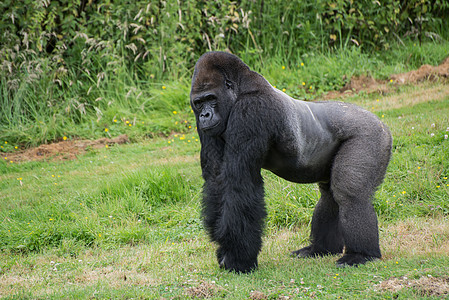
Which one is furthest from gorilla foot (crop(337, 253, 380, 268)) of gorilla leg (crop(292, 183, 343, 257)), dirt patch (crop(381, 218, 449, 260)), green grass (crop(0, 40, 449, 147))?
green grass (crop(0, 40, 449, 147))

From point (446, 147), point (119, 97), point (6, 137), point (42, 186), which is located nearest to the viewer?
point (446, 147)

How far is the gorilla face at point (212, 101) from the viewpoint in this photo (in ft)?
11.6

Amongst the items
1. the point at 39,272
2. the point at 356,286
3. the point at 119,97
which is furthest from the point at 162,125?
the point at 356,286

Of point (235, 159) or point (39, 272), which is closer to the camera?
point (235, 159)

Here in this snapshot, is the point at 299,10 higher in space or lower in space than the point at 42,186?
higher

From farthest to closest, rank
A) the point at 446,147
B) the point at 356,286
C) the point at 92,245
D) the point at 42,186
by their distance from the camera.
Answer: the point at 42,186, the point at 446,147, the point at 92,245, the point at 356,286

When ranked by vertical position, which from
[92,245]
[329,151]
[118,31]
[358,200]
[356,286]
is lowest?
[92,245]

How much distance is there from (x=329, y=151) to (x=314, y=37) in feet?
19.7

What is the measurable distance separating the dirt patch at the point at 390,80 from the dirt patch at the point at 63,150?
3.43 metres

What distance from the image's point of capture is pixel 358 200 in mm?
3689

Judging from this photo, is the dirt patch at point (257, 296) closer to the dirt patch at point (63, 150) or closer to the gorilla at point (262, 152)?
the gorilla at point (262, 152)

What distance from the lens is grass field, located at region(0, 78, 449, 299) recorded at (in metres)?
3.42

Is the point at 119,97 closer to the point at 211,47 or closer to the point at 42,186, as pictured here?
the point at 211,47

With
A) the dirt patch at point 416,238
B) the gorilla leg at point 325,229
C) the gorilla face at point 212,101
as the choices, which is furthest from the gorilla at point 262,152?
the dirt patch at point 416,238
